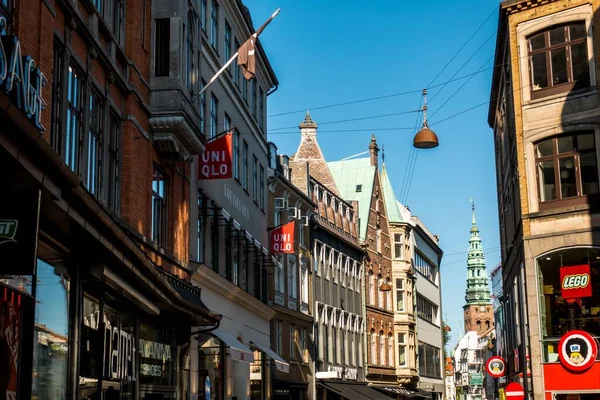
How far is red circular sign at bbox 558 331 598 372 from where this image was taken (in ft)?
94.8

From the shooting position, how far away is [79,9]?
17688mm

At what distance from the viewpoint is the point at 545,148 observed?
31.9 m

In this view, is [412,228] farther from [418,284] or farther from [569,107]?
[569,107]

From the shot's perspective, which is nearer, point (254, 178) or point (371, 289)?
point (254, 178)

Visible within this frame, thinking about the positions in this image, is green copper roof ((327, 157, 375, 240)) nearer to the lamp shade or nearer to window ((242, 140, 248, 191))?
window ((242, 140, 248, 191))

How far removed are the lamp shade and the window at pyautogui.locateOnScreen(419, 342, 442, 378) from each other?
5034 centimetres

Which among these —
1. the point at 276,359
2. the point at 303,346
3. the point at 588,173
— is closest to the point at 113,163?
the point at 276,359

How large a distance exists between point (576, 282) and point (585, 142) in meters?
4.54

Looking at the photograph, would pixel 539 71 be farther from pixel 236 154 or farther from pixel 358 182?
pixel 358 182

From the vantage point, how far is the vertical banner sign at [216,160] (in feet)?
88.0

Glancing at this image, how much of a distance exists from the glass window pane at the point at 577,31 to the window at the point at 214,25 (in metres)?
11.7

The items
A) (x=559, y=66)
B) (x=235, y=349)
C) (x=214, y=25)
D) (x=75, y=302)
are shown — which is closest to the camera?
(x=75, y=302)

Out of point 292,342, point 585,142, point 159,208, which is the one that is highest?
point 585,142

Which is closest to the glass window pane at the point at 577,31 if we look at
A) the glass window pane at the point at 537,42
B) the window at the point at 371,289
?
the glass window pane at the point at 537,42
